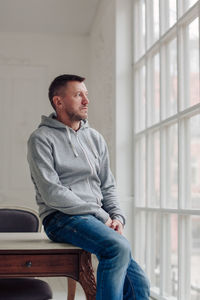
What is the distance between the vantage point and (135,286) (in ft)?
6.81

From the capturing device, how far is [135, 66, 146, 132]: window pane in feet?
12.9

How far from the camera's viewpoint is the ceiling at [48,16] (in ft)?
16.6

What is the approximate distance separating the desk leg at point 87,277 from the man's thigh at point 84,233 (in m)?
0.07

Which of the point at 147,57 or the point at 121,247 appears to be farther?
the point at 147,57

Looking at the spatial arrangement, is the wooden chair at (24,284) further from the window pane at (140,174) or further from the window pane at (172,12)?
the window pane at (172,12)

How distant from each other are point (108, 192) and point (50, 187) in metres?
0.40

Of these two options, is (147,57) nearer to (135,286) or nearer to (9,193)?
(135,286)

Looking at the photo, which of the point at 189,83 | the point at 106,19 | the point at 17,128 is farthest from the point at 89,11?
the point at 189,83

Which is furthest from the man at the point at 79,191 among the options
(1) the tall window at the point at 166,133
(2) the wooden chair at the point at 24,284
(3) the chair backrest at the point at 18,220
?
(3) the chair backrest at the point at 18,220

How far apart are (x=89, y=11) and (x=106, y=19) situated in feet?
2.38

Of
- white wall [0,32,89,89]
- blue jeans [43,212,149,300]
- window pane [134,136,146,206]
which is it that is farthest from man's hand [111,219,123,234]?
white wall [0,32,89,89]

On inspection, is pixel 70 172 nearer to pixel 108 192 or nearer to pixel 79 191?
pixel 79 191

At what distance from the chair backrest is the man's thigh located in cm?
88

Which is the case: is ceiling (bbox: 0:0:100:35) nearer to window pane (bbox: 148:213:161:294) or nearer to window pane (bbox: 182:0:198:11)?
window pane (bbox: 182:0:198:11)
